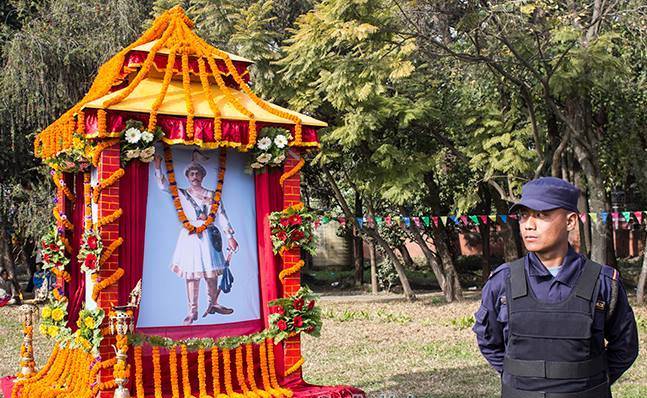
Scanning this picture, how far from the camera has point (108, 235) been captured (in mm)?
5902

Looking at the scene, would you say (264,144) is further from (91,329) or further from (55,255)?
(55,255)

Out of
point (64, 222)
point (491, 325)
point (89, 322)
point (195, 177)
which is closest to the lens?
point (491, 325)

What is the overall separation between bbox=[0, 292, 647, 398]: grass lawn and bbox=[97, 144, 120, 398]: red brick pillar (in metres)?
2.38

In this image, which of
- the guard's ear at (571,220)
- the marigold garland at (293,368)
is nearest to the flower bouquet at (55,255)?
the marigold garland at (293,368)

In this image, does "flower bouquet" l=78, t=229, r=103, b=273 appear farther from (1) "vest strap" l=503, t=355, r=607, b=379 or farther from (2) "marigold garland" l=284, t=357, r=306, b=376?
(1) "vest strap" l=503, t=355, r=607, b=379

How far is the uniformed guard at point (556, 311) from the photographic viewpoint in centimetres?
335

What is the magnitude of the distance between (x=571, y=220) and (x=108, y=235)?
11.9 feet

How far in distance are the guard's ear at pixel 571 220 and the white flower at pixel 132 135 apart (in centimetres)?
357

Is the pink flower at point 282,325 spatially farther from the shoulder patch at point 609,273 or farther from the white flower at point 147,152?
the shoulder patch at point 609,273

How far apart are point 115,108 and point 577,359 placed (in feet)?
12.9

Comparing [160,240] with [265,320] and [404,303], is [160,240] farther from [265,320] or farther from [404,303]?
[404,303]

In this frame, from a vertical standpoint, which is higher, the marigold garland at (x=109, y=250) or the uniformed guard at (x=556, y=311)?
the marigold garland at (x=109, y=250)

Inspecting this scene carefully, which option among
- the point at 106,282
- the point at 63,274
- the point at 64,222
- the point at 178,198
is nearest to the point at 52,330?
the point at 63,274

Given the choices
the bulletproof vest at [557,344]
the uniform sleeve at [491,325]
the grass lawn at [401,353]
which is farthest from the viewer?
the grass lawn at [401,353]
